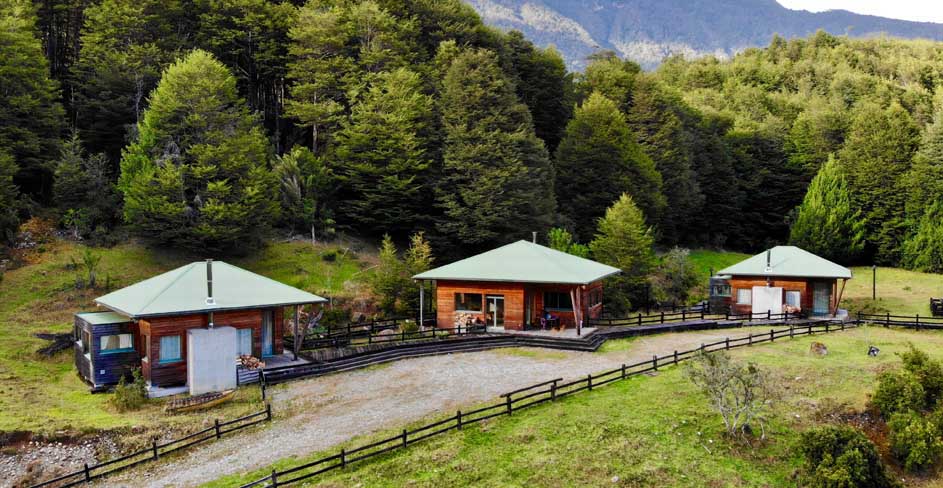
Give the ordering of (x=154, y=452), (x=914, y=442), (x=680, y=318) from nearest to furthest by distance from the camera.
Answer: (x=154, y=452)
(x=914, y=442)
(x=680, y=318)

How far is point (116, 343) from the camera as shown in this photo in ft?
73.4

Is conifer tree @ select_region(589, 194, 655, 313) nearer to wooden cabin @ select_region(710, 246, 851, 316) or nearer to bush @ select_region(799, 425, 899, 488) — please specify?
wooden cabin @ select_region(710, 246, 851, 316)

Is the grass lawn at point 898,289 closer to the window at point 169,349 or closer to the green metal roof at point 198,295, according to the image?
the green metal roof at point 198,295

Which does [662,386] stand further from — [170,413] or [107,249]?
[107,249]

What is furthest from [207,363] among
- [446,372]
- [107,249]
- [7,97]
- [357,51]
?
[357,51]

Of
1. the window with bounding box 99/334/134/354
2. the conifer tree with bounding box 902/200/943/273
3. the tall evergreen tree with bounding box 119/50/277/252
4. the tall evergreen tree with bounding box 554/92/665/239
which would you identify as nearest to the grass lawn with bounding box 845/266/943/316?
the conifer tree with bounding box 902/200/943/273

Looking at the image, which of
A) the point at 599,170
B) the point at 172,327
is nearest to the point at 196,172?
the point at 172,327

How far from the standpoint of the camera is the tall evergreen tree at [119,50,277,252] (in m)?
34.2

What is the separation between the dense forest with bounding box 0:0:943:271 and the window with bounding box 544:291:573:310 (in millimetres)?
10596

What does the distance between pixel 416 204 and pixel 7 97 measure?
24.2 meters

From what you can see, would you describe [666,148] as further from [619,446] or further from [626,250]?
[619,446]

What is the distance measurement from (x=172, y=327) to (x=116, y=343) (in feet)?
7.21

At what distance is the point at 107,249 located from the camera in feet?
118

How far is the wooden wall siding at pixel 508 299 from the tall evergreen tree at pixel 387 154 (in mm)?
11547
